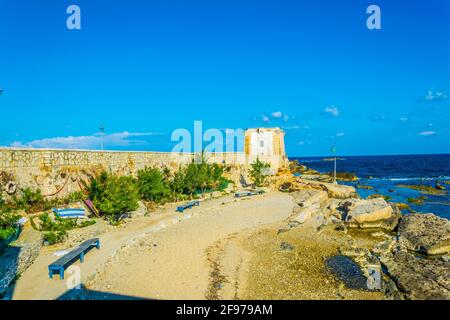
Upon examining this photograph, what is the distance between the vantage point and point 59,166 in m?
15.3

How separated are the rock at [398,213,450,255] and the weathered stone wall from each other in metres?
16.7

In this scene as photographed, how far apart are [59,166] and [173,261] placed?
884 centimetres

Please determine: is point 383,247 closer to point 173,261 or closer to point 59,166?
point 173,261

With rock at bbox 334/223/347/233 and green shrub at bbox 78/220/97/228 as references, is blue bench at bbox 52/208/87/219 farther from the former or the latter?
rock at bbox 334/223/347/233

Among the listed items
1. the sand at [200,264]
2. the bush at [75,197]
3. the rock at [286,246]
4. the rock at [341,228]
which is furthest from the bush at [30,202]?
the rock at [341,228]

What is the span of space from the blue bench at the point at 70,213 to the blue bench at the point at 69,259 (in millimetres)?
2987

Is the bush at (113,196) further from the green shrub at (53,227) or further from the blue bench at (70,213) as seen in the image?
the green shrub at (53,227)

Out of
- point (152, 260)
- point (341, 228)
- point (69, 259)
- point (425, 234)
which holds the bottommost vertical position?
point (341, 228)

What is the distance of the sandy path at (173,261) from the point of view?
27.4 ft

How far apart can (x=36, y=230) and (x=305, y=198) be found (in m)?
18.5

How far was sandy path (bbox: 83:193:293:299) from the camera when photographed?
27.4 feet

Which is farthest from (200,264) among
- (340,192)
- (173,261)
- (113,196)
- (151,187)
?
(340,192)
